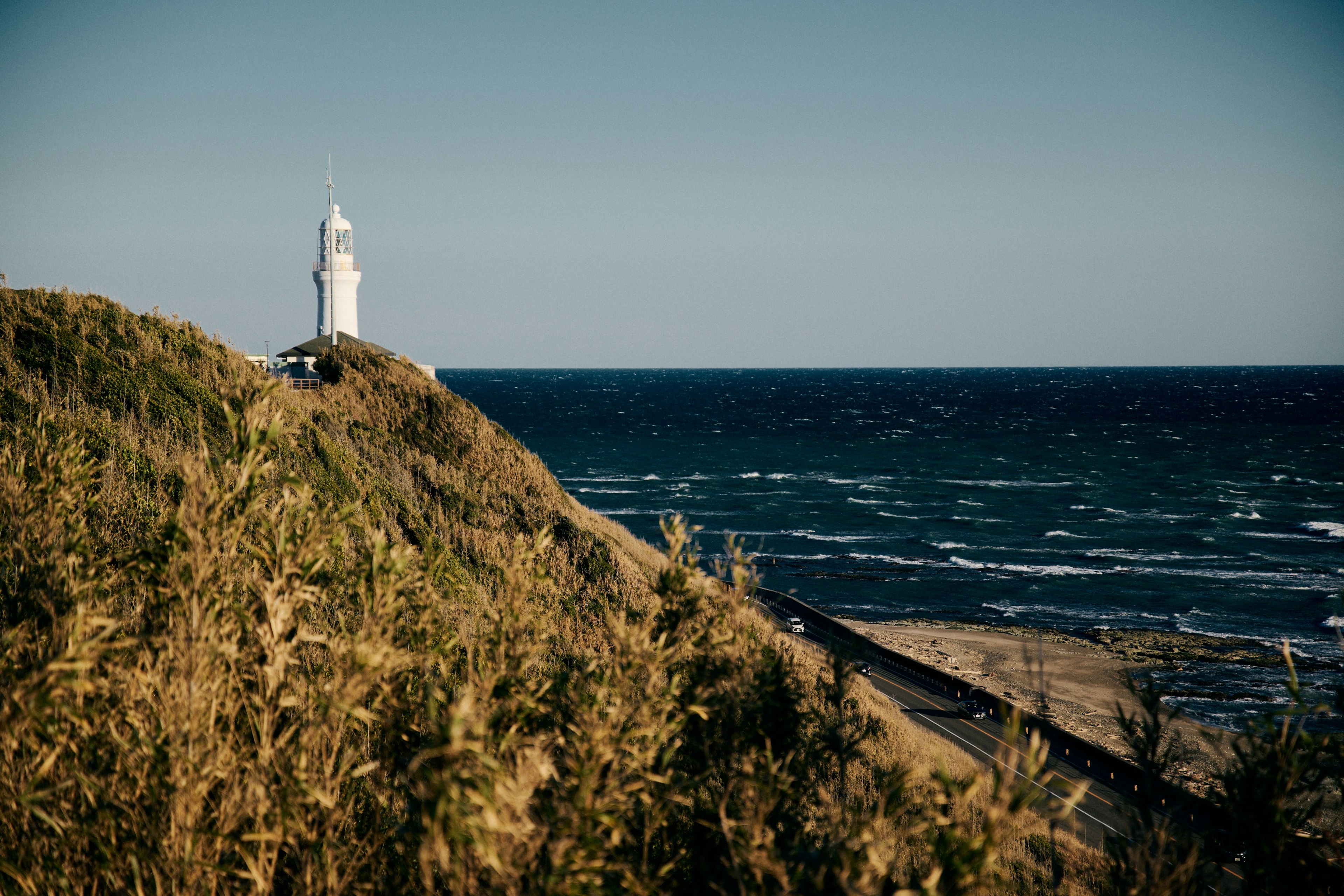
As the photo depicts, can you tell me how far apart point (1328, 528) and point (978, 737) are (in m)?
43.1

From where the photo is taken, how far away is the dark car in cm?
2616

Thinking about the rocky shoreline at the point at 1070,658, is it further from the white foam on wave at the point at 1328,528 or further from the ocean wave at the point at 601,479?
the ocean wave at the point at 601,479

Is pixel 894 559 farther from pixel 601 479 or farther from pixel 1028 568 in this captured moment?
pixel 601 479

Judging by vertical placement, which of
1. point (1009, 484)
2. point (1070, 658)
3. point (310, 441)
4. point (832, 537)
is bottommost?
point (1070, 658)

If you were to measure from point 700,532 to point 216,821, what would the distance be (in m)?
47.3

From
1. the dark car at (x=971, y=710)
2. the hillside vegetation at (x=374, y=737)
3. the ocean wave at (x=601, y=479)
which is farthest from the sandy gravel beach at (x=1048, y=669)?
the ocean wave at (x=601, y=479)

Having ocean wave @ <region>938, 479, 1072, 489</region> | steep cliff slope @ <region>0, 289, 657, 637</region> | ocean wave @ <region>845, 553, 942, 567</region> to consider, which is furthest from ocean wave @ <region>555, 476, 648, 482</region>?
steep cliff slope @ <region>0, 289, 657, 637</region>

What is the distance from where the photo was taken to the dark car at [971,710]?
85.8 ft

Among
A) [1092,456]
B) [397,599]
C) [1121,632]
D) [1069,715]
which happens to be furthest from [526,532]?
[1092,456]

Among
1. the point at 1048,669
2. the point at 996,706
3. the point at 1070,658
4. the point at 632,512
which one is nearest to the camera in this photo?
the point at 996,706

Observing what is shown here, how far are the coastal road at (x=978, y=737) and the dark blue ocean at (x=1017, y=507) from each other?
6699mm

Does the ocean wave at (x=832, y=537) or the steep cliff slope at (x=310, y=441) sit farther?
the ocean wave at (x=832, y=537)

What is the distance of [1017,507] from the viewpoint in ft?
200

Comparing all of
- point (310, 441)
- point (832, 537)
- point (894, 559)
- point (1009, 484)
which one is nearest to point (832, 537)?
point (832, 537)
